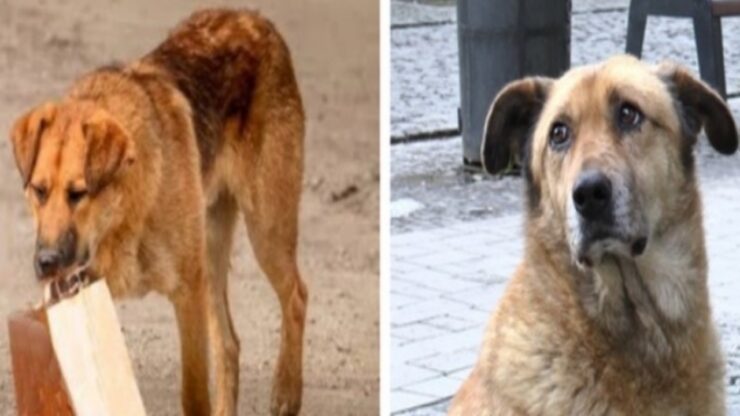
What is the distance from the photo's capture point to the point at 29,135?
206 inches

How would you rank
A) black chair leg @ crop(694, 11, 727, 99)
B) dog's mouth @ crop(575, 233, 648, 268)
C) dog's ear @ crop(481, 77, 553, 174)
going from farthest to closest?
black chair leg @ crop(694, 11, 727, 99) < dog's ear @ crop(481, 77, 553, 174) < dog's mouth @ crop(575, 233, 648, 268)

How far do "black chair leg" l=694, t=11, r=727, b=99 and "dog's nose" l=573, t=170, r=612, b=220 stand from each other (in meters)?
7.14

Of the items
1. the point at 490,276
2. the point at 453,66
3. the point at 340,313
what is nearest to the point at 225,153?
the point at 340,313

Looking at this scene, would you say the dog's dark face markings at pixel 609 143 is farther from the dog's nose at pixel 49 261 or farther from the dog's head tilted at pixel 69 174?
the dog's nose at pixel 49 261

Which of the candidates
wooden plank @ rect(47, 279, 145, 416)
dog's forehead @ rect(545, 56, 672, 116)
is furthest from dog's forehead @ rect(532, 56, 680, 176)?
wooden plank @ rect(47, 279, 145, 416)

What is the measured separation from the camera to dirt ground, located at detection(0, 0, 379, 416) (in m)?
5.31

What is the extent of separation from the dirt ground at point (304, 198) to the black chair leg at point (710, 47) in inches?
236

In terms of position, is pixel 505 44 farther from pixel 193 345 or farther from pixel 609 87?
pixel 609 87

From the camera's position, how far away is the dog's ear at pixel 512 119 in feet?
15.0

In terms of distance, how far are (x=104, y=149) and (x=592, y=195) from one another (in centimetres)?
164

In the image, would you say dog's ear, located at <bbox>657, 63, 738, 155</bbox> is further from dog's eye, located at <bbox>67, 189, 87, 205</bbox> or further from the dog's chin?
dog's eye, located at <bbox>67, 189, 87, 205</bbox>

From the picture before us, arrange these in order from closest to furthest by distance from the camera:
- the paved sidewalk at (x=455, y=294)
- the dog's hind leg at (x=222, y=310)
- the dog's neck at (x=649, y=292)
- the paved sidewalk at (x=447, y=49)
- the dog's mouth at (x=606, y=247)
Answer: the dog's mouth at (x=606, y=247), the dog's neck at (x=649, y=292), the dog's hind leg at (x=222, y=310), the paved sidewalk at (x=455, y=294), the paved sidewalk at (x=447, y=49)

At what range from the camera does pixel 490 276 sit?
848 centimetres

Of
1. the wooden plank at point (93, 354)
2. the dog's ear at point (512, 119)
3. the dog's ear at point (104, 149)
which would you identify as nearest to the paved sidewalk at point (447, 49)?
the dog's ear at point (104, 149)
